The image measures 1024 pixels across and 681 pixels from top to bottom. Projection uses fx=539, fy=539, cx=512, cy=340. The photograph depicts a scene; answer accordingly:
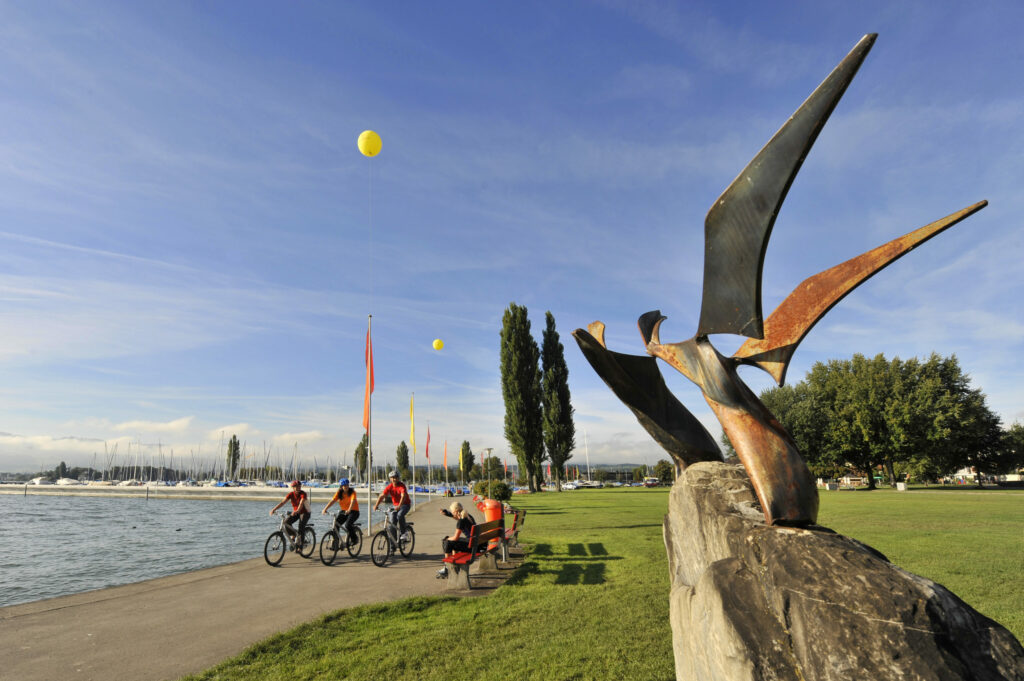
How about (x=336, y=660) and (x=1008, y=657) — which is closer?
(x=1008, y=657)

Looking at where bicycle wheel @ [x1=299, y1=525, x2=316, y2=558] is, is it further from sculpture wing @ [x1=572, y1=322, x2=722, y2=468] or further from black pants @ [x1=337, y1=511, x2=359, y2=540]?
sculpture wing @ [x1=572, y1=322, x2=722, y2=468]

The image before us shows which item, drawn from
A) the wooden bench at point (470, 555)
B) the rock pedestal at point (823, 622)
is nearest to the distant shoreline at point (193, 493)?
the wooden bench at point (470, 555)

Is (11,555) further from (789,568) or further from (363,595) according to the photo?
(789,568)

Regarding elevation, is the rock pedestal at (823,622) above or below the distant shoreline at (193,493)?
above

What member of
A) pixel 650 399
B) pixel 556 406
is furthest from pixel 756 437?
→ pixel 556 406

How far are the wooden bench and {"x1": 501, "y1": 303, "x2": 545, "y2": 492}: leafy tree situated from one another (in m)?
31.8

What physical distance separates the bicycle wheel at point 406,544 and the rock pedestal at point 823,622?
8231 millimetres

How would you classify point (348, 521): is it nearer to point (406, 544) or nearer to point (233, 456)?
point (406, 544)

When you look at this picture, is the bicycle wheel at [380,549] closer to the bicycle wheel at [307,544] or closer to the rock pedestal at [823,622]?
the bicycle wheel at [307,544]

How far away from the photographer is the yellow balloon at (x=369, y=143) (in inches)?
446

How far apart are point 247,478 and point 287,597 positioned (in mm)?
120215

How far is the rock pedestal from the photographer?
2521mm

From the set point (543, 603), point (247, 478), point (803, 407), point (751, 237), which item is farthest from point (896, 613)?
point (247, 478)

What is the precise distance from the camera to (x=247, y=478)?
113m
